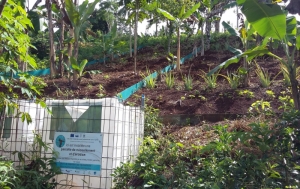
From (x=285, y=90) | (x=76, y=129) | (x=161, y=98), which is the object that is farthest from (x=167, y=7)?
(x=76, y=129)

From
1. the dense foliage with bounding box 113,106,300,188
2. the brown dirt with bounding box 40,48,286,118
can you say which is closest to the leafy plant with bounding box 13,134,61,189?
the dense foliage with bounding box 113,106,300,188

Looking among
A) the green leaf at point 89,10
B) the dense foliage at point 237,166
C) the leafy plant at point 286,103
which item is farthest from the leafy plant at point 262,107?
the green leaf at point 89,10

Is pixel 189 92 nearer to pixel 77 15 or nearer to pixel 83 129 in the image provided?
pixel 77 15

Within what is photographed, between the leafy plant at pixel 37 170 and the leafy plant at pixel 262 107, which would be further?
the leafy plant at pixel 262 107

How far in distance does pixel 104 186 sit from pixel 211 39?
12.7m

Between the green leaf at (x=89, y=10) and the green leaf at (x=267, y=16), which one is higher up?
the green leaf at (x=89, y=10)

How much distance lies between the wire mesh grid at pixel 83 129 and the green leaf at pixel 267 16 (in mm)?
2223

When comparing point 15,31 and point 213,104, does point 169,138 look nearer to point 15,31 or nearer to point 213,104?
point 213,104

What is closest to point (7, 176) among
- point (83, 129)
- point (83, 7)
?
point (83, 129)

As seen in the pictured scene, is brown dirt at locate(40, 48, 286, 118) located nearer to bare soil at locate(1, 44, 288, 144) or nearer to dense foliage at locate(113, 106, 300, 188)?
bare soil at locate(1, 44, 288, 144)

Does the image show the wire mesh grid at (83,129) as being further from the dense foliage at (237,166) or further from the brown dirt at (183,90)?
the brown dirt at (183,90)

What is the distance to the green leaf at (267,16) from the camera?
16.3ft

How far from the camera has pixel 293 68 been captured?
5.38m

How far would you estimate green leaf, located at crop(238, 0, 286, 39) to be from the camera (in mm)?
4965
